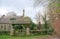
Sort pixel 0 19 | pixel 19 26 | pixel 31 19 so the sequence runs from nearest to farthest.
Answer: pixel 19 26 < pixel 31 19 < pixel 0 19

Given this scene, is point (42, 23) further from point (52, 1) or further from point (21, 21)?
point (52, 1)

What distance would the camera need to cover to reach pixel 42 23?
3822cm

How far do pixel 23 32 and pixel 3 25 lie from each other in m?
11.0

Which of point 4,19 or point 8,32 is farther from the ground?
point 4,19

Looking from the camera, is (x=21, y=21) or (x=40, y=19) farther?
(x=40, y=19)

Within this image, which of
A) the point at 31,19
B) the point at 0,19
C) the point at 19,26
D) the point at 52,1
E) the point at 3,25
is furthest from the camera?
the point at 0,19

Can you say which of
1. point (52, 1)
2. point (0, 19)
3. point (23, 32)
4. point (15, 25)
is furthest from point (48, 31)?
point (52, 1)

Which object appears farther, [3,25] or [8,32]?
[3,25]

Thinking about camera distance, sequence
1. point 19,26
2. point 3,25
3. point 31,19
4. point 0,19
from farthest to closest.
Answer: point 0,19 < point 3,25 < point 31,19 < point 19,26

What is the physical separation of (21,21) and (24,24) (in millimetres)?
960

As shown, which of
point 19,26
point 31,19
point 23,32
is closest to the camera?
point 23,32

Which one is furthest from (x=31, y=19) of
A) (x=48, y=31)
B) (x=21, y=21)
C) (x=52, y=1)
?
(x=52, y=1)

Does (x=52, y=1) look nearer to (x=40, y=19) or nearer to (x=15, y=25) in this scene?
(x=15, y=25)

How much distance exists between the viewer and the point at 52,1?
5.50 m
